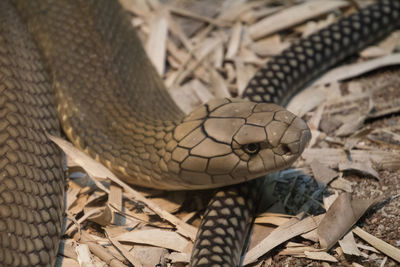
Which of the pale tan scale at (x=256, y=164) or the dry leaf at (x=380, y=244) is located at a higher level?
the pale tan scale at (x=256, y=164)

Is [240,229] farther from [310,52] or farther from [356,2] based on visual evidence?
[356,2]

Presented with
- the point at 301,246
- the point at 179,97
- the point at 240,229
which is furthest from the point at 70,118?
the point at 301,246

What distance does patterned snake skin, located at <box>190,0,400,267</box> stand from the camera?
271cm

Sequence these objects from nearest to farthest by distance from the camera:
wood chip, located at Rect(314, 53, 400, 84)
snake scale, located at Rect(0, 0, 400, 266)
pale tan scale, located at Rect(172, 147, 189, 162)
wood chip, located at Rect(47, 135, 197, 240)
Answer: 1. snake scale, located at Rect(0, 0, 400, 266)
2. pale tan scale, located at Rect(172, 147, 189, 162)
3. wood chip, located at Rect(47, 135, 197, 240)
4. wood chip, located at Rect(314, 53, 400, 84)

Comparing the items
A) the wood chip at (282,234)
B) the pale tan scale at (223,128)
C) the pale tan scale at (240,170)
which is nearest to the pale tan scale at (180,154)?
the pale tan scale at (223,128)

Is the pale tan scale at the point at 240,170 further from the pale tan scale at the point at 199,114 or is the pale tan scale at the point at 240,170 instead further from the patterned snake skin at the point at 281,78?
the pale tan scale at the point at 199,114

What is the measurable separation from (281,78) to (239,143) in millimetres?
1235

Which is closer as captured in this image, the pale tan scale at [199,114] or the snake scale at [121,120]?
the snake scale at [121,120]

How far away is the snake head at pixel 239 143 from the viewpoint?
2.71 meters

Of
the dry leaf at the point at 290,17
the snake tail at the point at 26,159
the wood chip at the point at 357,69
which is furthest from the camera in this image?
the dry leaf at the point at 290,17

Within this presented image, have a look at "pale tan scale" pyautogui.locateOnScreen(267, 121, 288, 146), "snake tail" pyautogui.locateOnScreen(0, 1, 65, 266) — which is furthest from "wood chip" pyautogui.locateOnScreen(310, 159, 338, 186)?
"snake tail" pyautogui.locateOnScreen(0, 1, 65, 266)

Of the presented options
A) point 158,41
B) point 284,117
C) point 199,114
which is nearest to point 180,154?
point 199,114

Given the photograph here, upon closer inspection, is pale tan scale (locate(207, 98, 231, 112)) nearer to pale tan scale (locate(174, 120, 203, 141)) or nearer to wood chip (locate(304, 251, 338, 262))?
pale tan scale (locate(174, 120, 203, 141))

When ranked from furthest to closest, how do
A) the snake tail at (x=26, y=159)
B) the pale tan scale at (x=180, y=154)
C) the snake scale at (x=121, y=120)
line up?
the pale tan scale at (x=180, y=154), the snake scale at (x=121, y=120), the snake tail at (x=26, y=159)
